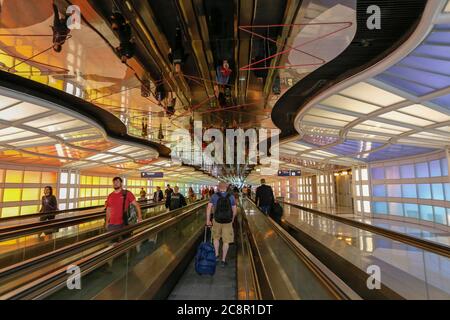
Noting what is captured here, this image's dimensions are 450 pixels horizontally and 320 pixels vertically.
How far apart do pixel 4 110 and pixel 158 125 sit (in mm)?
7124

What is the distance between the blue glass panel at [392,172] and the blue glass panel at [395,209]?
71.4 inches

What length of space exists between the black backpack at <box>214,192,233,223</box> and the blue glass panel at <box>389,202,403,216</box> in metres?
16.3

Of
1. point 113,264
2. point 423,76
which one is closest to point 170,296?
point 113,264

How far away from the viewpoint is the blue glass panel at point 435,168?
46.8 feet

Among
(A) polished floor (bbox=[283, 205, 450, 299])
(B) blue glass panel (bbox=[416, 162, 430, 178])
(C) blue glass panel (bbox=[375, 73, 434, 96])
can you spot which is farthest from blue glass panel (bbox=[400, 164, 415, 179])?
(C) blue glass panel (bbox=[375, 73, 434, 96])

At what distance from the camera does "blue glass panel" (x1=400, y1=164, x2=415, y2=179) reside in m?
16.9

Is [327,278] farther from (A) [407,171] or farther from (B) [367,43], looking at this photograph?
(A) [407,171]

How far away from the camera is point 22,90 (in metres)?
7.06
